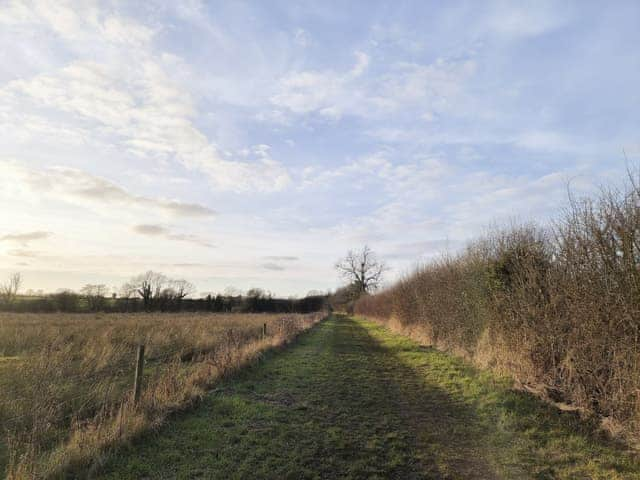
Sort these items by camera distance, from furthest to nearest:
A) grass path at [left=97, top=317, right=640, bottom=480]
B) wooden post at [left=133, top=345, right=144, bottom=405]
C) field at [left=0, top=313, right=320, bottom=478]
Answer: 1. wooden post at [left=133, top=345, right=144, bottom=405]
2. field at [left=0, top=313, right=320, bottom=478]
3. grass path at [left=97, top=317, right=640, bottom=480]

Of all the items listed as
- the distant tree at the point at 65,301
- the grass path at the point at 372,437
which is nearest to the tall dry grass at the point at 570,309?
the grass path at the point at 372,437

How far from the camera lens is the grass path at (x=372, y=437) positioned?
4.52 metres

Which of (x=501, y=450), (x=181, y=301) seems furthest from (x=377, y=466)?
(x=181, y=301)

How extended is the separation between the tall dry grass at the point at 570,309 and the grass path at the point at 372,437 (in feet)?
2.09

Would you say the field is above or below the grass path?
above

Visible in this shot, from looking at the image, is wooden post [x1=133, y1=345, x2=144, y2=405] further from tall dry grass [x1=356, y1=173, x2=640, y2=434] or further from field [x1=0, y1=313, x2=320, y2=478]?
tall dry grass [x1=356, y1=173, x2=640, y2=434]

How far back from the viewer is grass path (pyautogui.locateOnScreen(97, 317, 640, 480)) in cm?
452

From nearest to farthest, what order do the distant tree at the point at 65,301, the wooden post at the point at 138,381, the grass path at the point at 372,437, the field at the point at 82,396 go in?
1. the grass path at the point at 372,437
2. the field at the point at 82,396
3. the wooden post at the point at 138,381
4. the distant tree at the point at 65,301

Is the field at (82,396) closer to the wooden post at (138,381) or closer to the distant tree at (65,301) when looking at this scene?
the wooden post at (138,381)

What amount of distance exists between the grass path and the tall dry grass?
637 millimetres

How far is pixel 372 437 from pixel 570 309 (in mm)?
4166

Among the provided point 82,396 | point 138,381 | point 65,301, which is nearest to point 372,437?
point 138,381

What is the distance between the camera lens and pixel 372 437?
563cm

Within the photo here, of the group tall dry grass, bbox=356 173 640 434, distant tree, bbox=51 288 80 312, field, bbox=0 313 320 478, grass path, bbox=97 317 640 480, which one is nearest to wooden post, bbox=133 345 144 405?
field, bbox=0 313 320 478
